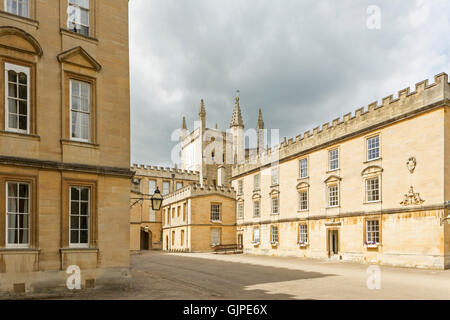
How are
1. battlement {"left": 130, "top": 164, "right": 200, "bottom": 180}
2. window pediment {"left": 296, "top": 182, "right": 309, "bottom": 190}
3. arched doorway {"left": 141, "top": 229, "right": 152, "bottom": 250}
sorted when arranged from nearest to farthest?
window pediment {"left": 296, "top": 182, "right": 309, "bottom": 190} → arched doorway {"left": 141, "top": 229, "right": 152, "bottom": 250} → battlement {"left": 130, "top": 164, "right": 200, "bottom": 180}

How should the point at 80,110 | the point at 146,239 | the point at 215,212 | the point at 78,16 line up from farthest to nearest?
the point at 146,239 < the point at 215,212 < the point at 78,16 < the point at 80,110

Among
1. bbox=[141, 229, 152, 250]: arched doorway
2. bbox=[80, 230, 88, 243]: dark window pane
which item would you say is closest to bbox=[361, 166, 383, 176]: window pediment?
bbox=[80, 230, 88, 243]: dark window pane

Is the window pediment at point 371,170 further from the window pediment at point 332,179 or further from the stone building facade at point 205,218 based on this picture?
the stone building facade at point 205,218

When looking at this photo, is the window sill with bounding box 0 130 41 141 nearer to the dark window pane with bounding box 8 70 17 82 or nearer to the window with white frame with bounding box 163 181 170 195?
the dark window pane with bounding box 8 70 17 82

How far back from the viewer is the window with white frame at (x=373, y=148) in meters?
25.7

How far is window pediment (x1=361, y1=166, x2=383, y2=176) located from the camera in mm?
25116

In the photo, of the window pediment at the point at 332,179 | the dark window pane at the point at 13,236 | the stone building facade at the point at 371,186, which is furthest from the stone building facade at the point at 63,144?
the window pediment at the point at 332,179

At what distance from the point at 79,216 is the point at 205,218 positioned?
109 feet

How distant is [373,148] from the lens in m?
26.1

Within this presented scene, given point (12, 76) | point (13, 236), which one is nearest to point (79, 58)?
point (12, 76)

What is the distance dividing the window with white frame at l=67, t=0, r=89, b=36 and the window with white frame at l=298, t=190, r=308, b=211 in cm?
2423

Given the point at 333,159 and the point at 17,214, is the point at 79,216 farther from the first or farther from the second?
the point at 333,159

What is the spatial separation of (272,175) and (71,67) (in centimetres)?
2789

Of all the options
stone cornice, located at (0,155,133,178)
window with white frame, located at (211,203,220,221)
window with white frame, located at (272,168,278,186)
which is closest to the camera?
stone cornice, located at (0,155,133,178)
